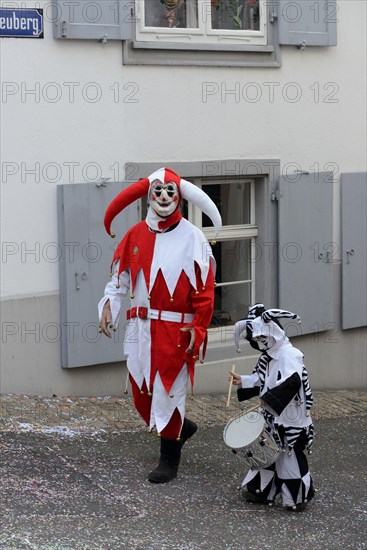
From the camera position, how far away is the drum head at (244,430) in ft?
20.6

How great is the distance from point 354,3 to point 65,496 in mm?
6130

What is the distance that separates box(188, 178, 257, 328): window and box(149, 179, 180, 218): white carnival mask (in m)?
3.28

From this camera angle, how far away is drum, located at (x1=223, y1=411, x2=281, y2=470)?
625 cm

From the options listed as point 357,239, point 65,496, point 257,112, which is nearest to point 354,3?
point 257,112

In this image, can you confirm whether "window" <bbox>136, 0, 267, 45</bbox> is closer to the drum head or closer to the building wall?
the building wall

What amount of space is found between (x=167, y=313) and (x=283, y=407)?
991 mm

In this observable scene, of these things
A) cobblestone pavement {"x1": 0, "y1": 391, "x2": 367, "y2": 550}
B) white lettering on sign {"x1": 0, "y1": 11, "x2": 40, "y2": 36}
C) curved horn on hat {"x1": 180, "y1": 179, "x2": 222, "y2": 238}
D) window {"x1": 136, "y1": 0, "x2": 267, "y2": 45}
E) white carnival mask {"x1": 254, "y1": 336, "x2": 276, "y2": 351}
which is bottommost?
cobblestone pavement {"x1": 0, "y1": 391, "x2": 367, "y2": 550}

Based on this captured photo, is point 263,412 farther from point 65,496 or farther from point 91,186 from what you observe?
point 91,186

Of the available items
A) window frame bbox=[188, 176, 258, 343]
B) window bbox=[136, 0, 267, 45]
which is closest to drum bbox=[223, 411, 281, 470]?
window frame bbox=[188, 176, 258, 343]

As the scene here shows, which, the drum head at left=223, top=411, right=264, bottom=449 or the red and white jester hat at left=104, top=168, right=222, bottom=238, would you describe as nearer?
the drum head at left=223, top=411, right=264, bottom=449

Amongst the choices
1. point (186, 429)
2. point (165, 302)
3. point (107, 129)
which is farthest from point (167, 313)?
point (107, 129)

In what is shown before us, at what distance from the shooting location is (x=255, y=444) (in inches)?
246

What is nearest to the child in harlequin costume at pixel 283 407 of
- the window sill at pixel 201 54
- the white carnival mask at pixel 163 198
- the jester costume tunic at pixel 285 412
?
the jester costume tunic at pixel 285 412

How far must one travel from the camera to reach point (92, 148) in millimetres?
9078
